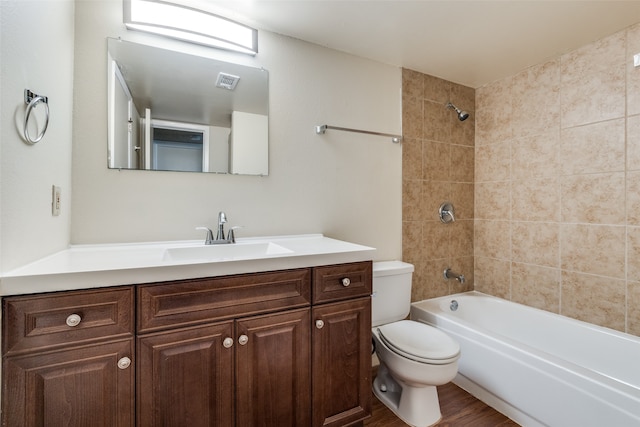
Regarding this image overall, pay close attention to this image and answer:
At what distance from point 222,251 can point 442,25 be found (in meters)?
1.75

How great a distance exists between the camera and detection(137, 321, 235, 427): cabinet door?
937mm

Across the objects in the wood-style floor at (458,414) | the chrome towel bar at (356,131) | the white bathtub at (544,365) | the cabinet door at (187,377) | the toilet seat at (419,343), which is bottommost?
the wood-style floor at (458,414)

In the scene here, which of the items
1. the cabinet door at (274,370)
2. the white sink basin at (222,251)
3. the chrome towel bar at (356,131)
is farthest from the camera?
the chrome towel bar at (356,131)

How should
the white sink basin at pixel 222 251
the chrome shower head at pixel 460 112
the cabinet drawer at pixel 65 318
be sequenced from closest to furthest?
the cabinet drawer at pixel 65 318 → the white sink basin at pixel 222 251 → the chrome shower head at pixel 460 112

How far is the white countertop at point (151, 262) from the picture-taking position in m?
0.82

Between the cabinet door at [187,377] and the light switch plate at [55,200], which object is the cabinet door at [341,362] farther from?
the light switch plate at [55,200]

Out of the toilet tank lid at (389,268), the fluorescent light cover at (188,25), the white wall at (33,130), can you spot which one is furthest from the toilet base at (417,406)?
the fluorescent light cover at (188,25)

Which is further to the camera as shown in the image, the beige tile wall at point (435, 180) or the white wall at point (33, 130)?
the beige tile wall at point (435, 180)

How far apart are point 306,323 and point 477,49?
79.3 inches

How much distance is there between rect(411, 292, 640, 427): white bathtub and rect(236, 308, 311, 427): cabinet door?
3.60ft

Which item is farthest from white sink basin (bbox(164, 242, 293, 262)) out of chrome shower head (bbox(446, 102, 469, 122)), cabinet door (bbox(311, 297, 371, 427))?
chrome shower head (bbox(446, 102, 469, 122))

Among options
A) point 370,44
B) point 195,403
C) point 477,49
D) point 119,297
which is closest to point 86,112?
point 119,297

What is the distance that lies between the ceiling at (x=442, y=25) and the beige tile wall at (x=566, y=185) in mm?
242

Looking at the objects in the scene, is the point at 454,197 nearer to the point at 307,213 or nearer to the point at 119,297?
the point at 307,213
